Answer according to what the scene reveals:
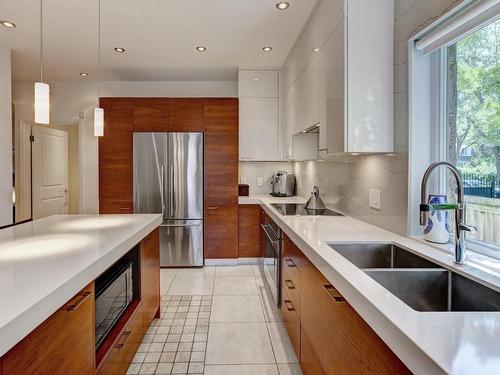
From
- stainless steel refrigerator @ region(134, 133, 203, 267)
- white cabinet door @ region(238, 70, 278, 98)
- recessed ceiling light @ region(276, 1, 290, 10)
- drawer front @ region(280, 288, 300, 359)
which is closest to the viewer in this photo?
drawer front @ region(280, 288, 300, 359)

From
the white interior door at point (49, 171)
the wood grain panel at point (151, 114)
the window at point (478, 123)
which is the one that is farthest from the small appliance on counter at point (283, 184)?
the white interior door at point (49, 171)

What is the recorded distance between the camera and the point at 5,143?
Answer: 349cm

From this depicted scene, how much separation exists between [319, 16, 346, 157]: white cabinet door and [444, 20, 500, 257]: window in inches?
20.9

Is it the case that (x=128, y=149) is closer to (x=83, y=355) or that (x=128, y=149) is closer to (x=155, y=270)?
(x=155, y=270)

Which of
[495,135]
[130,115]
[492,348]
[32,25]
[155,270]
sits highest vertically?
[32,25]

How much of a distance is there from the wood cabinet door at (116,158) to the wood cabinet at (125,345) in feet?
7.37

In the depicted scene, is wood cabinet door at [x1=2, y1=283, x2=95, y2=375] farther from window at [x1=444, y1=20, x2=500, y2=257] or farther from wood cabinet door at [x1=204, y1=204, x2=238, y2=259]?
wood cabinet door at [x1=204, y1=204, x2=238, y2=259]

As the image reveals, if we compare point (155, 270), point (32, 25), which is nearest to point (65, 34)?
point (32, 25)

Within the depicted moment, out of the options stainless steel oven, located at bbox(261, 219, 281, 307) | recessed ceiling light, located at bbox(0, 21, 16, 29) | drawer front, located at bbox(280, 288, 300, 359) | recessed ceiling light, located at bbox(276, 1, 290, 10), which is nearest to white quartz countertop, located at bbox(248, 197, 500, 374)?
drawer front, located at bbox(280, 288, 300, 359)

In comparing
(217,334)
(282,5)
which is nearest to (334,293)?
(217,334)

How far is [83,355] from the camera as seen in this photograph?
1.25 meters

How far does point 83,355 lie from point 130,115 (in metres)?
3.34

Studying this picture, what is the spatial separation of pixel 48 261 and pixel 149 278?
1154mm

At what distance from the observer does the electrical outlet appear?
2.06 metres
